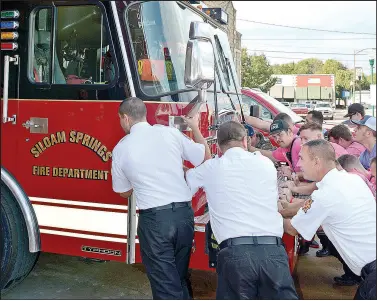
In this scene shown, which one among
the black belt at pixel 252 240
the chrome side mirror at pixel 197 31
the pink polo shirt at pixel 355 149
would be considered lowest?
the black belt at pixel 252 240

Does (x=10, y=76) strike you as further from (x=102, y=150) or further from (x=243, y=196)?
(x=243, y=196)

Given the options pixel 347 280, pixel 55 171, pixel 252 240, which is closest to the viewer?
pixel 252 240

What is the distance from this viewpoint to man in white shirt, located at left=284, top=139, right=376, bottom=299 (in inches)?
105

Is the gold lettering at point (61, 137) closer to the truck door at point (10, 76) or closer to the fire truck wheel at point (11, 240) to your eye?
the truck door at point (10, 76)

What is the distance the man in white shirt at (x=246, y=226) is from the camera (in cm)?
274

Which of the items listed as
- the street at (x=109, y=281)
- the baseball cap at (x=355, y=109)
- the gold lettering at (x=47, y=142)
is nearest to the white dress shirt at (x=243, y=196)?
the gold lettering at (x=47, y=142)

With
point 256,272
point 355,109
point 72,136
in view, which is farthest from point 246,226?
point 355,109

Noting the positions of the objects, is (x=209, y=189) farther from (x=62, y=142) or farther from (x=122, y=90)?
(x=62, y=142)

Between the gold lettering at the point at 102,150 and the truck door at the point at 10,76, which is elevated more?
the truck door at the point at 10,76

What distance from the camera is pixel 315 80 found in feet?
31.0

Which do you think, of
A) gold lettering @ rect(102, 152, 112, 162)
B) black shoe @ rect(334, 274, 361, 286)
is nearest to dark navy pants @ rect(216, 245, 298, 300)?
gold lettering @ rect(102, 152, 112, 162)

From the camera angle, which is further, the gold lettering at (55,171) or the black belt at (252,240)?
the gold lettering at (55,171)

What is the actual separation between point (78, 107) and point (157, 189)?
916 mm

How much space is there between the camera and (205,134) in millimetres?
3922
